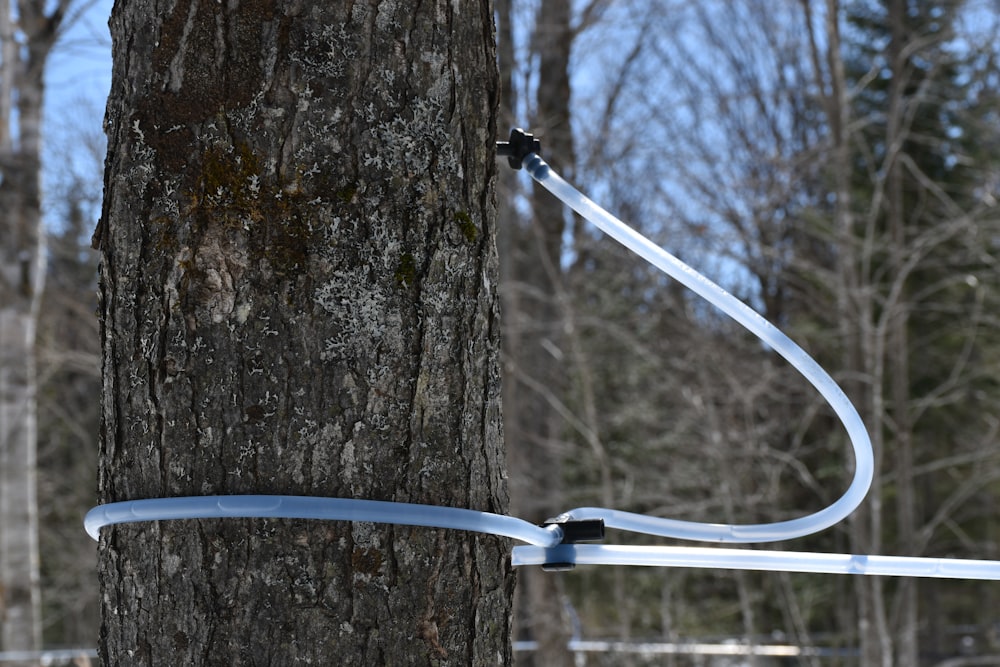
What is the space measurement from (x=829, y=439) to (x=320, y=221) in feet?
27.7

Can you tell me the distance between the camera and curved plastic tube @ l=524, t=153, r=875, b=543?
1.29 metres

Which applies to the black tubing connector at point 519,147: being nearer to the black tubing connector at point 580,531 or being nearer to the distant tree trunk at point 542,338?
the black tubing connector at point 580,531

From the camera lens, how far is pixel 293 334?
102cm

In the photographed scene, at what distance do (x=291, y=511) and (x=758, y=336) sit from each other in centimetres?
67

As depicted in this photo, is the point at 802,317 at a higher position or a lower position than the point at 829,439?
higher

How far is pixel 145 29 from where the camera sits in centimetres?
109

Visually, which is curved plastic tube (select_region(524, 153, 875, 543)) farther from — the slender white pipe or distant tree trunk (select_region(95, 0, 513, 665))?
distant tree trunk (select_region(95, 0, 513, 665))

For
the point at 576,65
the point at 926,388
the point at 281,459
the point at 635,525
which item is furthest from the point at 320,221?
the point at 926,388

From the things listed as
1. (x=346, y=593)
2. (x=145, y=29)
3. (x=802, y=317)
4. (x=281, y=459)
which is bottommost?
(x=346, y=593)

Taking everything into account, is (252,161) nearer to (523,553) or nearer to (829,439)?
(523,553)

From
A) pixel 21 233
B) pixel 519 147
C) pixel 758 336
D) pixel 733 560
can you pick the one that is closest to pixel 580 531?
pixel 733 560

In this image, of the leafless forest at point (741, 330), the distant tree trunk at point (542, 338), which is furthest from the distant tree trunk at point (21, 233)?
the distant tree trunk at point (542, 338)

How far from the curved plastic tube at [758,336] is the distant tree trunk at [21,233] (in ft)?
20.8

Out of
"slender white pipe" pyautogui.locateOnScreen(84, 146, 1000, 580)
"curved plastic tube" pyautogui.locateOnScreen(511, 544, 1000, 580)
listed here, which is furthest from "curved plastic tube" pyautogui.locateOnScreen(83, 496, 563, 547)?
"curved plastic tube" pyautogui.locateOnScreen(511, 544, 1000, 580)
